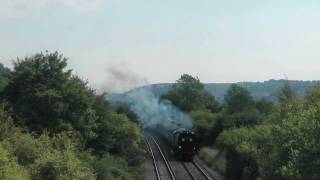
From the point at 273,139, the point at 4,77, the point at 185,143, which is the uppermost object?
the point at 4,77

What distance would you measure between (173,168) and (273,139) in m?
24.9

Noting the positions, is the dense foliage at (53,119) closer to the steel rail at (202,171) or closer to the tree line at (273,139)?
the steel rail at (202,171)

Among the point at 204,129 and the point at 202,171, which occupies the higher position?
the point at 204,129

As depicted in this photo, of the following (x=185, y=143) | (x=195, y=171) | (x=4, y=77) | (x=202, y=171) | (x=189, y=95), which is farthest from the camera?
(x=189, y=95)

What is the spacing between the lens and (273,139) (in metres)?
31.5

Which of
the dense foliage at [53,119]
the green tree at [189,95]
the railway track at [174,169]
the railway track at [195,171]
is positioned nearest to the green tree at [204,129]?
the railway track at [174,169]

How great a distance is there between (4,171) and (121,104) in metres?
86.0

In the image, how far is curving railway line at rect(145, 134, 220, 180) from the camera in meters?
49.2

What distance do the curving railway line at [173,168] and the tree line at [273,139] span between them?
2.75 metres

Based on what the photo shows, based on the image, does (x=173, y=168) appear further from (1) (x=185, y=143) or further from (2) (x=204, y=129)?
(2) (x=204, y=129)

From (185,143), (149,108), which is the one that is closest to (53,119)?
(185,143)

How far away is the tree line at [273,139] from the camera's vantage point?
2447cm

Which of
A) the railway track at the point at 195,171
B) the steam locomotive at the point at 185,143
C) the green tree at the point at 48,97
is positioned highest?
the green tree at the point at 48,97

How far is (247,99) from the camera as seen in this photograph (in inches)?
3551
